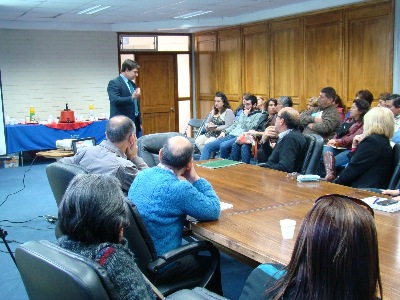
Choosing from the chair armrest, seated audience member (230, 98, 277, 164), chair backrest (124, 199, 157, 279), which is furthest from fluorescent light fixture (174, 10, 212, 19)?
chair backrest (124, 199, 157, 279)

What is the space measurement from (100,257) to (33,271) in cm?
20

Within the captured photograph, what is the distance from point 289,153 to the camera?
4.08m

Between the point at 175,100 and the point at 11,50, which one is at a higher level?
the point at 11,50

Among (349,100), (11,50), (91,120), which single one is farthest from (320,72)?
(11,50)

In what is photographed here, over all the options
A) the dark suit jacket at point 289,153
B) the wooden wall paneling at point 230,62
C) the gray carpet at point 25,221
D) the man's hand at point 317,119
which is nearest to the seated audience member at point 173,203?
the gray carpet at point 25,221

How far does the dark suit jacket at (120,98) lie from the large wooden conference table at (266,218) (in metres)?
2.07

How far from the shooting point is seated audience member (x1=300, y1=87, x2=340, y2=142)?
6.36 metres

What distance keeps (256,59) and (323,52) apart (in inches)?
67.5

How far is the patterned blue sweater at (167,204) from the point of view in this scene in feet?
8.04

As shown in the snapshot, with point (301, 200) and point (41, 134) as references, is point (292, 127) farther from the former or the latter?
point (41, 134)

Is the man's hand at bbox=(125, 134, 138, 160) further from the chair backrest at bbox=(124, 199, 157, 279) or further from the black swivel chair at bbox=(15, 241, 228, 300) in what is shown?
the black swivel chair at bbox=(15, 241, 228, 300)

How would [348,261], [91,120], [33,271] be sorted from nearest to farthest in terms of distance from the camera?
1. [348,261]
2. [33,271]
3. [91,120]

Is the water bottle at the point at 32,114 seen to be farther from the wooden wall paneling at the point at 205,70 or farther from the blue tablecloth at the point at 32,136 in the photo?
the wooden wall paneling at the point at 205,70

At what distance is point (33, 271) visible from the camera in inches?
55.0
